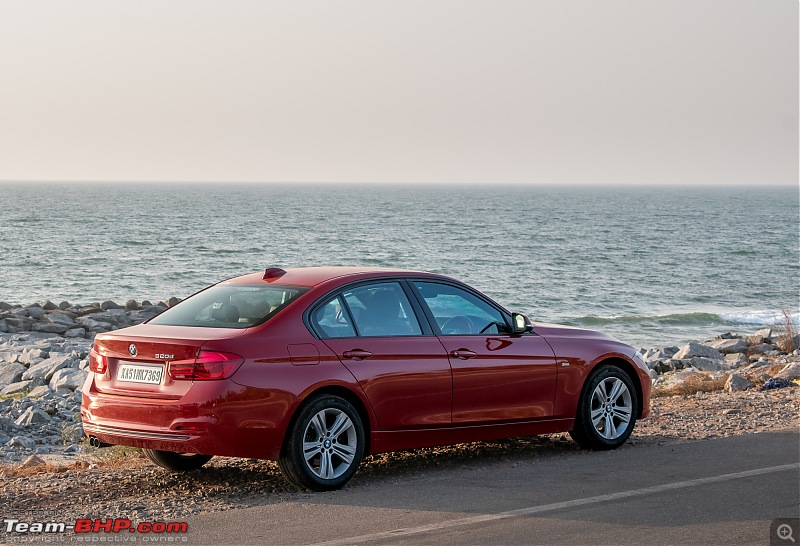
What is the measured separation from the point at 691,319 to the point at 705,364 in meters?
17.3

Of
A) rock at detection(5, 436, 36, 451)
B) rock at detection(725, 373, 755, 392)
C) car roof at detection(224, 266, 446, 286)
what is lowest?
rock at detection(5, 436, 36, 451)

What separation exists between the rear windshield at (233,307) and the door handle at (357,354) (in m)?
0.54

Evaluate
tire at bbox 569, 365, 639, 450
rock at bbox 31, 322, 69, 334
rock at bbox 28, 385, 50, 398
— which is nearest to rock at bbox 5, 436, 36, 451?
rock at bbox 28, 385, 50, 398

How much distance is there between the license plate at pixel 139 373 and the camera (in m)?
7.52

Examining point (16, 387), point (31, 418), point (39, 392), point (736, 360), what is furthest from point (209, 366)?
point (736, 360)

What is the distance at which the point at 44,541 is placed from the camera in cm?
649

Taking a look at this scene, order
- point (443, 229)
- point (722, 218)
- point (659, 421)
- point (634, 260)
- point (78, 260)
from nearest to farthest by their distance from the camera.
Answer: point (659, 421) → point (78, 260) → point (634, 260) → point (443, 229) → point (722, 218)

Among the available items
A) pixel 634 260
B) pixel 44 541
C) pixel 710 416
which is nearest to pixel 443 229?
pixel 634 260

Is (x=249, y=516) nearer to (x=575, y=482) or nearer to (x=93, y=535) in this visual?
(x=93, y=535)

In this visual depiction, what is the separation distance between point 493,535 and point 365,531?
29.7 inches

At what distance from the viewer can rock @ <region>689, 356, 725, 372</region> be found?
21.8 meters

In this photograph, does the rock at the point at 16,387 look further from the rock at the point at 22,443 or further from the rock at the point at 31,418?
the rock at the point at 22,443

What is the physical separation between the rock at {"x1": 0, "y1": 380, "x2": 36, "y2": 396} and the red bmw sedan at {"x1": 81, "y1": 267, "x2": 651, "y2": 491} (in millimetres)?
10096

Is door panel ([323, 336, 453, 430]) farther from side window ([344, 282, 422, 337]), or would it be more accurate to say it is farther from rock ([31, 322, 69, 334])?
rock ([31, 322, 69, 334])
